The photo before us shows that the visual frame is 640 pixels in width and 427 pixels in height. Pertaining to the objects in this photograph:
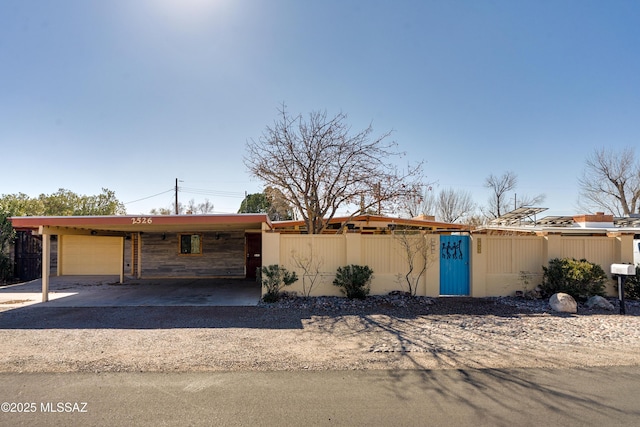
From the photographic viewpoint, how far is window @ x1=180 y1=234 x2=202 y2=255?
1694 cm

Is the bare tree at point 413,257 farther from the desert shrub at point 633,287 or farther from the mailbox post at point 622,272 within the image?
the desert shrub at point 633,287

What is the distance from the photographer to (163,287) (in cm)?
1350

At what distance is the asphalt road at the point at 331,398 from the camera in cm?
350

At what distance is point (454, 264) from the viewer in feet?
34.5

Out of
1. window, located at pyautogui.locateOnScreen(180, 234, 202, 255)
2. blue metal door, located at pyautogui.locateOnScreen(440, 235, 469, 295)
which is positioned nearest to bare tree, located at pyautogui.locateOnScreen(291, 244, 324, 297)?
blue metal door, located at pyautogui.locateOnScreen(440, 235, 469, 295)

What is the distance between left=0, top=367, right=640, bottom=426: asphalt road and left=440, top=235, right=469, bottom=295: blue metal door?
5599 mm

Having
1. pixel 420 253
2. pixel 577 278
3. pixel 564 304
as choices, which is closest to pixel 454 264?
pixel 420 253

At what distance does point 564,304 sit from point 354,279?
4977mm

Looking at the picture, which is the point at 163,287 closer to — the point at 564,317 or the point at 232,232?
the point at 232,232

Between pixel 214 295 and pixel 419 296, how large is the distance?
613 centimetres

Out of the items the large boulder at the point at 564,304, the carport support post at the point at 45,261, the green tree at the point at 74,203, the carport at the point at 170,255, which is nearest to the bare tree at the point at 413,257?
the large boulder at the point at 564,304

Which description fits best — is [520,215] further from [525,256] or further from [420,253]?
[420,253]

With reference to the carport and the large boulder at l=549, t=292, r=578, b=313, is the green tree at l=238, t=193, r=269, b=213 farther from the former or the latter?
the large boulder at l=549, t=292, r=578, b=313

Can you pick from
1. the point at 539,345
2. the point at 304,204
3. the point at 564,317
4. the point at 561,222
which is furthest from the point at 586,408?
the point at 561,222
